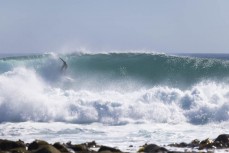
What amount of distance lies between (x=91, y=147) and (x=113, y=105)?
840 cm

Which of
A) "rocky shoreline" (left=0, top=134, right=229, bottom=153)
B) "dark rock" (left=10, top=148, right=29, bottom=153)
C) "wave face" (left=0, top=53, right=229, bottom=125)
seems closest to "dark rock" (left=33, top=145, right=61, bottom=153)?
"rocky shoreline" (left=0, top=134, right=229, bottom=153)

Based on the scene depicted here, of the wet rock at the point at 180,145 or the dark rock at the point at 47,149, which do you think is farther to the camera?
the wet rock at the point at 180,145

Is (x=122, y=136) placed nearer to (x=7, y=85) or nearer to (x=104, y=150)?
(x=104, y=150)

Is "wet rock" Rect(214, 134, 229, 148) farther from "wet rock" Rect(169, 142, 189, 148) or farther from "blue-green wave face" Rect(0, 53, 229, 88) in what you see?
"blue-green wave face" Rect(0, 53, 229, 88)

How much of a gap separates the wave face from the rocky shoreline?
6.76 meters

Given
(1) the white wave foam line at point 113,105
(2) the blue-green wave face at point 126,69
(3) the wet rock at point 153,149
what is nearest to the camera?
(3) the wet rock at point 153,149

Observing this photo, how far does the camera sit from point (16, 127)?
2017cm

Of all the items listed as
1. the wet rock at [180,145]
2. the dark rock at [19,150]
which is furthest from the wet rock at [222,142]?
the dark rock at [19,150]

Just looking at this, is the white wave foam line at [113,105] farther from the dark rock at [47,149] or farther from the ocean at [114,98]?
the dark rock at [47,149]

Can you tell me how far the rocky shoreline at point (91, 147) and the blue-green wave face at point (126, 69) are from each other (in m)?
11.6

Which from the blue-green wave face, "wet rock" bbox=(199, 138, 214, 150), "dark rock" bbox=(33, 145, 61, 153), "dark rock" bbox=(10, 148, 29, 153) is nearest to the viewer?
"dark rock" bbox=(33, 145, 61, 153)

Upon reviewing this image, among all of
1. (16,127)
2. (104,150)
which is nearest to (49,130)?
(16,127)

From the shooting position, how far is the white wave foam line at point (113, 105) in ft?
72.8

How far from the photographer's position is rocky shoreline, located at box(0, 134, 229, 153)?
13031mm
